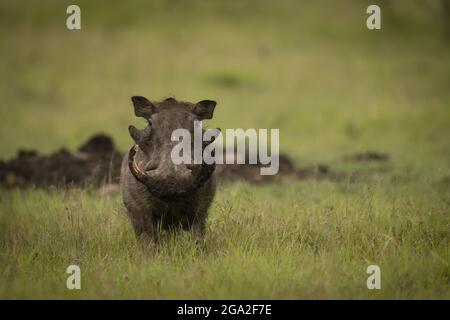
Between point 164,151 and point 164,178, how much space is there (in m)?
0.21

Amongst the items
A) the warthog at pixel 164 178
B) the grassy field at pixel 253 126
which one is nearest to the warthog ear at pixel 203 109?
the warthog at pixel 164 178

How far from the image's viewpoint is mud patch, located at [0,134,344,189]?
35.7ft

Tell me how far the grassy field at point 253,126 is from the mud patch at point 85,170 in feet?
2.53

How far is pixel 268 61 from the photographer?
2502cm

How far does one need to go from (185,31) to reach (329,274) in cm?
2284

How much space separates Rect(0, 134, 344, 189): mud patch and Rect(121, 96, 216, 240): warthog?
359 cm

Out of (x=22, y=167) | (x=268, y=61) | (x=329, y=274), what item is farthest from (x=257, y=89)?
(x=329, y=274)

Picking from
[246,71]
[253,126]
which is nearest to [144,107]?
[253,126]

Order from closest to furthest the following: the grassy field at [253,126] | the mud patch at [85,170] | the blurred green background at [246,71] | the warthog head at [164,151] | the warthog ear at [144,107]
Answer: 1. the warthog head at [164,151]
2. the grassy field at [253,126]
3. the warthog ear at [144,107]
4. the mud patch at [85,170]
5. the blurred green background at [246,71]

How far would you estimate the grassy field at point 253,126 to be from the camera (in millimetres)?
6070

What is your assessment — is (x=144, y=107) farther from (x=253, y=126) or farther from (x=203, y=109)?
(x=253, y=126)

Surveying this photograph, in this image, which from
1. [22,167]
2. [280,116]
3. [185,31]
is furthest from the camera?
[185,31]

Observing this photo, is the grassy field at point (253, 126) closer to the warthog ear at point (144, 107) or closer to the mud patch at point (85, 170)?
the mud patch at point (85, 170)

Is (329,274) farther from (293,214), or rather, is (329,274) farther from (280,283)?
(293,214)
